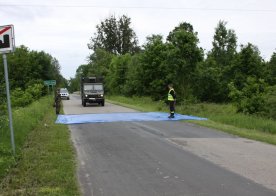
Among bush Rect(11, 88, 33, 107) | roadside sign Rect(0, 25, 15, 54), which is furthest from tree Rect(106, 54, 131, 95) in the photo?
roadside sign Rect(0, 25, 15, 54)

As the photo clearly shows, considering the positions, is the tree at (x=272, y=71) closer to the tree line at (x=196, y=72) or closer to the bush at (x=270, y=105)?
the tree line at (x=196, y=72)

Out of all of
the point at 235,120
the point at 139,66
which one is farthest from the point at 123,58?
the point at 235,120

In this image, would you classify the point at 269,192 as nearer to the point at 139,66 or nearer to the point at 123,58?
the point at 139,66

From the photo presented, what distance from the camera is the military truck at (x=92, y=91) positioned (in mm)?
38500

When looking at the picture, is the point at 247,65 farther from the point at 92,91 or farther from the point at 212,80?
the point at 92,91

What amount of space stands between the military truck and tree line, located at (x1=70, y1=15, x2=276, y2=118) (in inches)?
251

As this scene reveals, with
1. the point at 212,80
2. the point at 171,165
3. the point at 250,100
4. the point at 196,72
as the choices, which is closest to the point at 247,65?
the point at 212,80

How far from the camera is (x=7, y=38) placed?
995cm

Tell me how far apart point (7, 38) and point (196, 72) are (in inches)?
945

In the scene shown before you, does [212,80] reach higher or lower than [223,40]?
lower

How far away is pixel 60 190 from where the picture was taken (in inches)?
288

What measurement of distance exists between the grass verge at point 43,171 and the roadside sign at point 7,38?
266 cm

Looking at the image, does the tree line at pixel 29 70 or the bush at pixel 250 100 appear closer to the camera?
the bush at pixel 250 100

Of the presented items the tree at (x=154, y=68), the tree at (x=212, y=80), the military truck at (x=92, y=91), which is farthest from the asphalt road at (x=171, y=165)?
the tree at (x=154, y=68)
